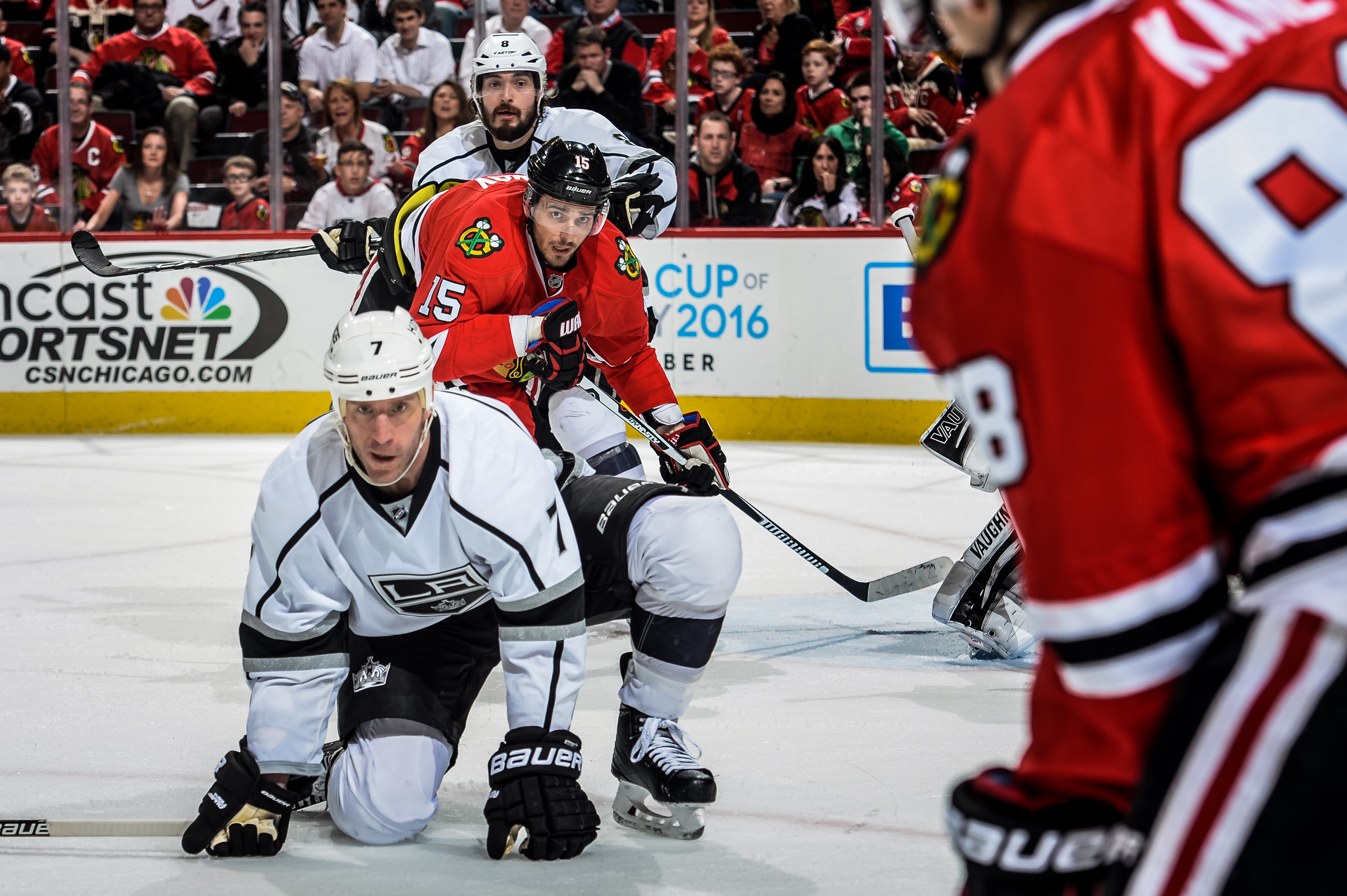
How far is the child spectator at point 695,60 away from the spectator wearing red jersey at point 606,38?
14 cm

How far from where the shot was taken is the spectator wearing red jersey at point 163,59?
8.36 meters

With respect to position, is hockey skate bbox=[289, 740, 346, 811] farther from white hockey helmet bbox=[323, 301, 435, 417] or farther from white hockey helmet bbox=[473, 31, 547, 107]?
white hockey helmet bbox=[473, 31, 547, 107]

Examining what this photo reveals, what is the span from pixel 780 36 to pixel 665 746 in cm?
612

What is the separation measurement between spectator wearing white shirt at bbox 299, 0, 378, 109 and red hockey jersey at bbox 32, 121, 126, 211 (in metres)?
1.14

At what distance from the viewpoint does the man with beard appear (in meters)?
4.28

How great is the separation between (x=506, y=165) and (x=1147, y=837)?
12.4ft

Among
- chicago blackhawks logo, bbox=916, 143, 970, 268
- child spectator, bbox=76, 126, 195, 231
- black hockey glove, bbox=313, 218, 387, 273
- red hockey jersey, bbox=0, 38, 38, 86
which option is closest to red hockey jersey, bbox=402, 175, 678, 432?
black hockey glove, bbox=313, 218, 387, 273

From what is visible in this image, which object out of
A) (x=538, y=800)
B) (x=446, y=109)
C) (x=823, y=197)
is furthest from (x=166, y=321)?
(x=538, y=800)

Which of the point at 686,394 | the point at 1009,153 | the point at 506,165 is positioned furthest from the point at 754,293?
the point at 1009,153

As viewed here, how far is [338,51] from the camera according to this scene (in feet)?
27.3

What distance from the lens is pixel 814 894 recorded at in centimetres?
208

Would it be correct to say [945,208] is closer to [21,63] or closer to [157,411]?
[157,411]

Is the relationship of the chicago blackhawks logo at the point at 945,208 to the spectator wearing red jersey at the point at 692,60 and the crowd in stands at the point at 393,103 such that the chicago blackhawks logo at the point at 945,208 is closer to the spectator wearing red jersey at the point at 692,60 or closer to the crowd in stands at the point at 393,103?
the crowd in stands at the point at 393,103

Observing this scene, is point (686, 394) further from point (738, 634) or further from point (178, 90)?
point (738, 634)
